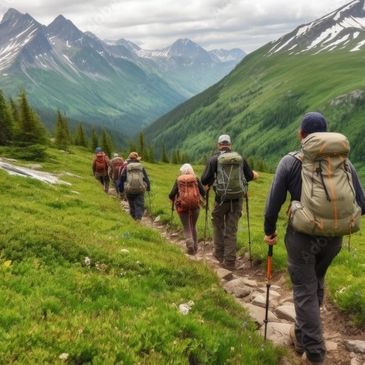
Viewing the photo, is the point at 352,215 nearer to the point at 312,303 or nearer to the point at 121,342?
the point at 312,303

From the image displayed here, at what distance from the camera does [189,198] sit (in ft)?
58.5

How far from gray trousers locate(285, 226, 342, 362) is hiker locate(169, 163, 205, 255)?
9.17 meters

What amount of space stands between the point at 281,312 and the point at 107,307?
193 inches

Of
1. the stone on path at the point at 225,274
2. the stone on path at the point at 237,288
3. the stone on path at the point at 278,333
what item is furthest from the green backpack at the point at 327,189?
the stone on path at the point at 225,274

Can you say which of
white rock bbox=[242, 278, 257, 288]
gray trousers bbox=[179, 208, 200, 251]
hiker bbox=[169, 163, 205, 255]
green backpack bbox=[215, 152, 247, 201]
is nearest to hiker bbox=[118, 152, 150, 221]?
hiker bbox=[169, 163, 205, 255]

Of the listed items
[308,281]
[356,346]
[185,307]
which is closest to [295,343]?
[356,346]

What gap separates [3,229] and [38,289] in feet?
11.3

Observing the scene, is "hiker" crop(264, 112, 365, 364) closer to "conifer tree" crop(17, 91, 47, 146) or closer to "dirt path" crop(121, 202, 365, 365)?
"dirt path" crop(121, 202, 365, 365)

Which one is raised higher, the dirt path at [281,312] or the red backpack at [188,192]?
the red backpack at [188,192]

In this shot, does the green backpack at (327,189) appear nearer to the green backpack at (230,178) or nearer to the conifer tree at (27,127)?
the green backpack at (230,178)

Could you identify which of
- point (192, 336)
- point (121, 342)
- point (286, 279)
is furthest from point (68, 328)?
point (286, 279)

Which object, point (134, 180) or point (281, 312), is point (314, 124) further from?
point (134, 180)

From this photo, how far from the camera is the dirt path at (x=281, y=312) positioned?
9545mm

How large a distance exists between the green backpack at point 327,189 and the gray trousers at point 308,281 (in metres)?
0.61
